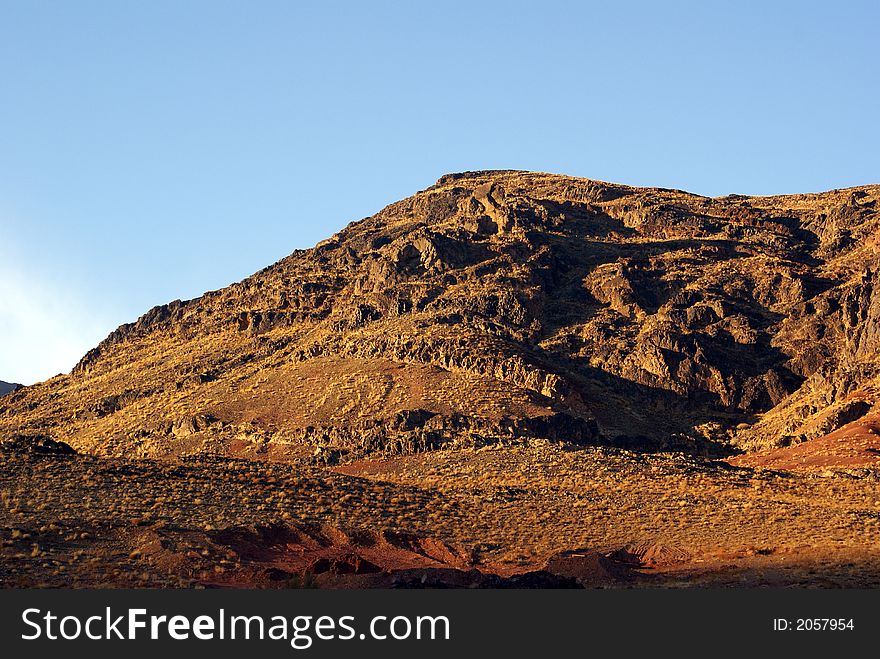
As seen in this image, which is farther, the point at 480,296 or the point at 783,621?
the point at 480,296

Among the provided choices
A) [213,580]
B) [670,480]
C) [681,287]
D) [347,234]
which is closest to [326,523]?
[213,580]

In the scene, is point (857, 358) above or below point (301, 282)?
below

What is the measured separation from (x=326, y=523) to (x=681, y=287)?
6480 cm

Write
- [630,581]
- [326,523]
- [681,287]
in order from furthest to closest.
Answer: [681,287], [326,523], [630,581]

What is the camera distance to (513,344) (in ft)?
301

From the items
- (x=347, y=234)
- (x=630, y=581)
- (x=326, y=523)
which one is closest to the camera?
(x=630, y=581)

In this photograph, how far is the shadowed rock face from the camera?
81.1 m

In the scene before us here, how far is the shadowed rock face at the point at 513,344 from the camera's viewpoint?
266 feet

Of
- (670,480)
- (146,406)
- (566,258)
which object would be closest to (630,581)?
(670,480)

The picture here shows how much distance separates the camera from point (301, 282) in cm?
11562

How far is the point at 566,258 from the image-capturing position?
4370 inches

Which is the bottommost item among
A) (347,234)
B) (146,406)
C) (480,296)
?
(146,406)

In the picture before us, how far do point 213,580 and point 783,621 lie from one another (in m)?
19.6

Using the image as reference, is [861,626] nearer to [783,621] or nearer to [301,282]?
[783,621]
